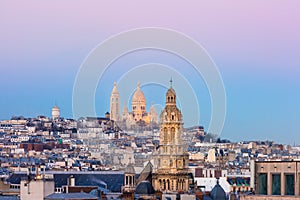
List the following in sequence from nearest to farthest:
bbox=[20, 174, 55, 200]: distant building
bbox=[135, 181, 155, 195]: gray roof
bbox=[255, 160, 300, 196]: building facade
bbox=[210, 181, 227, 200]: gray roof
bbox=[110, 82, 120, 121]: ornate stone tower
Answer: bbox=[255, 160, 300, 196]: building facade < bbox=[20, 174, 55, 200]: distant building < bbox=[210, 181, 227, 200]: gray roof < bbox=[135, 181, 155, 195]: gray roof < bbox=[110, 82, 120, 121]: ornate stone tower

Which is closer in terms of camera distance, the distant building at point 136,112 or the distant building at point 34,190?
the distant building at point 34,190

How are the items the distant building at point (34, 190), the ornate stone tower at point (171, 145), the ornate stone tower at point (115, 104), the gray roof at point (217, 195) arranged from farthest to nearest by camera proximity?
the ornate stone tower at point (115, 104)
the ornate stone tower at point (171, 145)
the gray roof at point (217, 195)
the distant building at point (34, 190)

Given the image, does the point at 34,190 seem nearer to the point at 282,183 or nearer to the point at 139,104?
the point at 282,183

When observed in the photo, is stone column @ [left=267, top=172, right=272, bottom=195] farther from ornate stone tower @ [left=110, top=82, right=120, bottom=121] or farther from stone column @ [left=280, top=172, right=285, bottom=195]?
ornate stone tower @ [left=110, top=82, right=120, bottom=121]

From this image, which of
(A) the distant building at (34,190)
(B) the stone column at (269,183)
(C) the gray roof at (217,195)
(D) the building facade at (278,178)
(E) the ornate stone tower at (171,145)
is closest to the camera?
(D) the building facade at (278,178)

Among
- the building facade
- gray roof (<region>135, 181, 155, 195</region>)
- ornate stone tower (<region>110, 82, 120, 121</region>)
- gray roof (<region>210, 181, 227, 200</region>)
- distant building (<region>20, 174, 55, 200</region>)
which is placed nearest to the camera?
the building facade

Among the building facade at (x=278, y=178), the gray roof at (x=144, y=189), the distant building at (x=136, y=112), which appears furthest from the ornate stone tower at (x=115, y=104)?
the building facade at (x=278, y=178)

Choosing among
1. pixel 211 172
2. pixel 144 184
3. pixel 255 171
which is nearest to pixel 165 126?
pixel 211 172

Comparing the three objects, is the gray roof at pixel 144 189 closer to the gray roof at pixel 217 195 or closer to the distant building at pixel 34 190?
the gray roof at pixel 217 195

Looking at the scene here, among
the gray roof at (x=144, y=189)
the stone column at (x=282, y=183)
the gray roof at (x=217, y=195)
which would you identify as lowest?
the stone column at (x=282, y=183)

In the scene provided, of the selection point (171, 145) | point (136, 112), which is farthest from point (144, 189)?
point (136, 112)

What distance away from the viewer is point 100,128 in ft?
620

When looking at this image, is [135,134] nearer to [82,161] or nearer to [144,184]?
[82,161]

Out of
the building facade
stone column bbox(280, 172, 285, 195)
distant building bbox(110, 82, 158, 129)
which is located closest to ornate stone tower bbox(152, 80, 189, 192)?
distant building bbox(110, 82, 158, 129)
